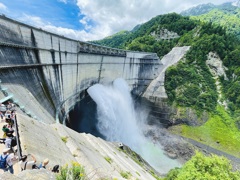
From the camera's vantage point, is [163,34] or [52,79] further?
[163,34]

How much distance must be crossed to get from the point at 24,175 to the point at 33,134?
143 inches

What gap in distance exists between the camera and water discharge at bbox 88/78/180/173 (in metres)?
36.8

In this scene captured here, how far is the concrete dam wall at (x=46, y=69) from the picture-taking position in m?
16.0

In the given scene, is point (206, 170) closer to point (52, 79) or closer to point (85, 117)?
point (52, 79)

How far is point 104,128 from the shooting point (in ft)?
122

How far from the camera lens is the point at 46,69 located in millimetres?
22891

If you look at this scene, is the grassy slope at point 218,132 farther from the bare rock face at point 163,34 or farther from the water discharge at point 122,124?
the bare rock face at point 163,34

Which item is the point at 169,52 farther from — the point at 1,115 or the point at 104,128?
the point at 1,115

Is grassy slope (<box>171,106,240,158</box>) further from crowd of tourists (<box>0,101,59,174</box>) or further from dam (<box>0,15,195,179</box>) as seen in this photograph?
crowd of tourists (<box>0,101,59,174</box>)

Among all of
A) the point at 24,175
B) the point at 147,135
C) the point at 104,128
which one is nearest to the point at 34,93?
the point at 24,175

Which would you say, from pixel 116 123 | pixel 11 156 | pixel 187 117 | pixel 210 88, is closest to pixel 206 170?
pixel 11 156

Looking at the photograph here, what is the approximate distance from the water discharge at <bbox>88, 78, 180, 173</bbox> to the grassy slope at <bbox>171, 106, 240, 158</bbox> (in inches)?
406

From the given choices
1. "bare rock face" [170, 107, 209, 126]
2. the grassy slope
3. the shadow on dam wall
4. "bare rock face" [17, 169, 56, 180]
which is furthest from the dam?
"bare rock face" [170, 107, 209, 126]

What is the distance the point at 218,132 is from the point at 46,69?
135 ft
